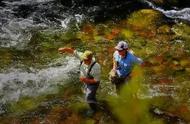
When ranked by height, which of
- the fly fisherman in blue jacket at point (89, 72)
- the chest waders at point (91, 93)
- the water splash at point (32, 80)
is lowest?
the water splash at point (32, 80)

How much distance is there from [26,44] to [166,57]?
4.76m

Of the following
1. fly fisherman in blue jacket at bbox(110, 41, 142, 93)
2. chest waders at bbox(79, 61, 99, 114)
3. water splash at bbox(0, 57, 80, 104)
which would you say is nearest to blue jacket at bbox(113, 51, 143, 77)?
fly fisherman in blue jacket at bbox(110, 41, 142, 93)

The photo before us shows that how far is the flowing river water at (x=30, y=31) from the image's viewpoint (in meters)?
10.5

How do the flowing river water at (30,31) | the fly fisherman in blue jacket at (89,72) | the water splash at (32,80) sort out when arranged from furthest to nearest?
the flowing river water at (30,31)
the water splash at (32,80)
the fly fisherman in blue jacket at (89,72)

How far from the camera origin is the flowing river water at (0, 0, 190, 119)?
10.5 metres

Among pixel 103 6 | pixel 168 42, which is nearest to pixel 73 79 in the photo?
pixel 168 42

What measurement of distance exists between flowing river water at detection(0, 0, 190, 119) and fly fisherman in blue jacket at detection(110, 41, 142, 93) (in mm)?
2143

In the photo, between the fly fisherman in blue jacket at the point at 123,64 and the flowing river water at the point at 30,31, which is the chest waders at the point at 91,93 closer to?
the fly fisherman in blue jacket at the point at 123,64

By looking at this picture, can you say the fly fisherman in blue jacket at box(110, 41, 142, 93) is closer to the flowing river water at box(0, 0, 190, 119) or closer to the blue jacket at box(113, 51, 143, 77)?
the blue jacket at box(113, 51, 143, 77)

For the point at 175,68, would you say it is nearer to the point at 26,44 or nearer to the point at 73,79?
Result: the point at 73,79

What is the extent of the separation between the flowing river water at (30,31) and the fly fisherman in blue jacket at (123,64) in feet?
7.03

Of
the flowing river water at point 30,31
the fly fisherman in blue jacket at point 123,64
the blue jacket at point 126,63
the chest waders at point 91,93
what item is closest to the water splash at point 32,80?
the flowing river water at point 30,31

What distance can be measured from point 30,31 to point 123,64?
6519 mm

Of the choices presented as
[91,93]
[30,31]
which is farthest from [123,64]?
[30,31]
